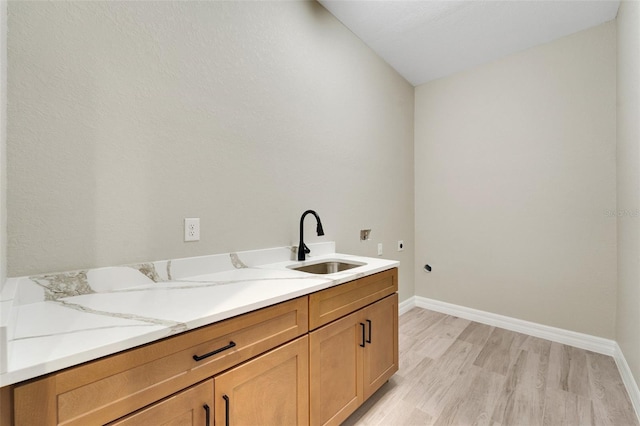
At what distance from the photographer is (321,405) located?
131 centimetres

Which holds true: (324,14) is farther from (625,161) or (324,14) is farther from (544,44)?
(625,161)

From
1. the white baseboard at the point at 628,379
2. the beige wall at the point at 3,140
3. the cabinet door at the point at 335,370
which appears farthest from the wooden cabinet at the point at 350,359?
the white baseboard at the point at 628,379

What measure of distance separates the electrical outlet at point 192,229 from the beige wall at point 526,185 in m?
2.67

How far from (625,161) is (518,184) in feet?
2.62

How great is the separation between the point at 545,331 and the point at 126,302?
10.6 feet

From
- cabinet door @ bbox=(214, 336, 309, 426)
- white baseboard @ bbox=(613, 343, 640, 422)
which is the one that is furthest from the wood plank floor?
cabinet door @ bbox=(214, 336, 309, 426)

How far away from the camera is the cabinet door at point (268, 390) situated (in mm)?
954

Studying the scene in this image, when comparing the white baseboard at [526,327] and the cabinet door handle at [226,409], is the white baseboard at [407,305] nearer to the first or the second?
the white baseboard at [526,327]

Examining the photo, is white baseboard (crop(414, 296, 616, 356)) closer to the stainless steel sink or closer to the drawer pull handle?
the stainless steel sink

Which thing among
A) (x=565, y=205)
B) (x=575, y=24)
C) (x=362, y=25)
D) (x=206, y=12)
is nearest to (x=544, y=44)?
(x=575, y=24)

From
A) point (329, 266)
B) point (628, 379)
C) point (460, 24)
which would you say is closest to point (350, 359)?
point (329, 266)

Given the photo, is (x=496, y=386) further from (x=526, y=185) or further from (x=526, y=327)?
(x=526, y=185)

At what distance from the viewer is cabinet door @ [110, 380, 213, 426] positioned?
2.52 feet

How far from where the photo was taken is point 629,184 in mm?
1875
